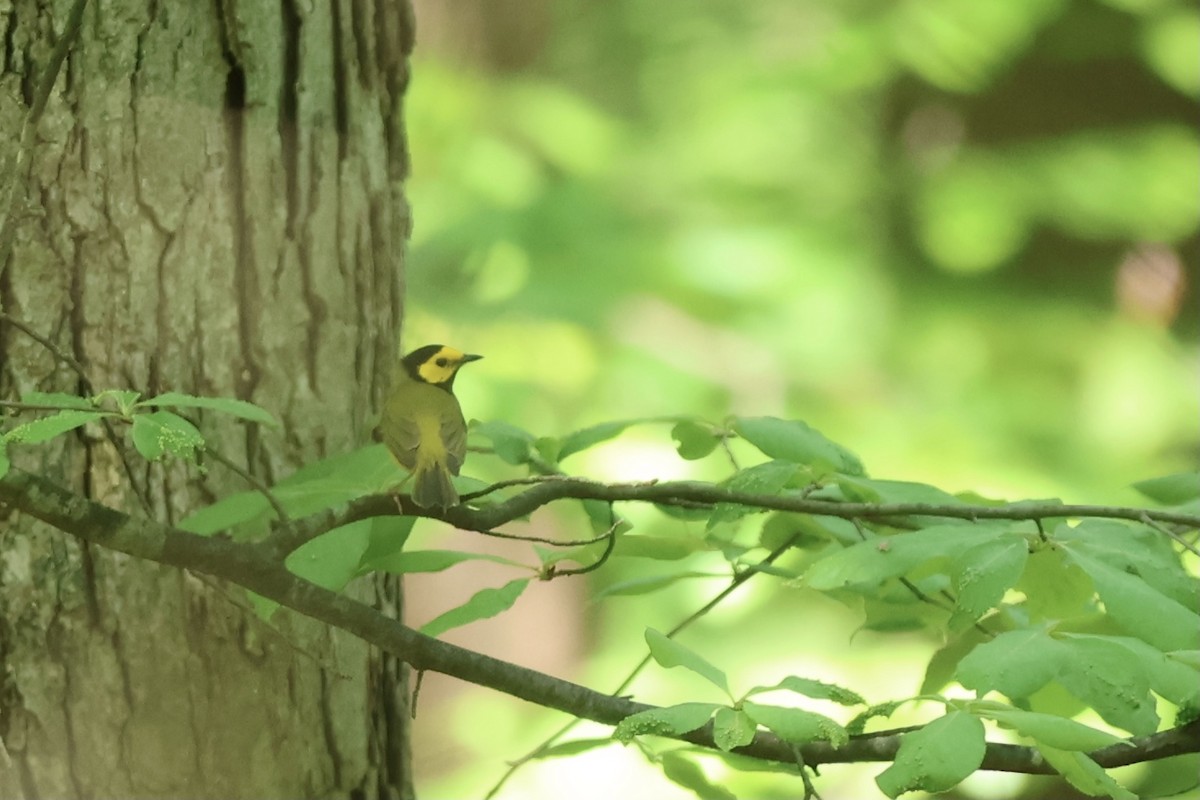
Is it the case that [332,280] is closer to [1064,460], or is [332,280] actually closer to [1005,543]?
[1005,543]

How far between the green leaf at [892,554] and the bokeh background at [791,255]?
1.99 m

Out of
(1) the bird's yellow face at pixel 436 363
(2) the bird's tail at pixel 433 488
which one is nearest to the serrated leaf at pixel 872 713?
(2) the bird's tail at pixel 433 488

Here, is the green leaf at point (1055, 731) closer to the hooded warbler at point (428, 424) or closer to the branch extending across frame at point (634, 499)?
the branch extending across frame at point (634, 499)

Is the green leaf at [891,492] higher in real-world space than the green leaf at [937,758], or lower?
higher

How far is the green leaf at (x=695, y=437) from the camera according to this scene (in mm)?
A: 1100

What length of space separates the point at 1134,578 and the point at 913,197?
297 cm

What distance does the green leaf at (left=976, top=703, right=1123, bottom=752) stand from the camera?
74 cm

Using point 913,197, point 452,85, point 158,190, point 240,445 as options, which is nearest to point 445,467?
point 240,445

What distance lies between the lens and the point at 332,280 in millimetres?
1232

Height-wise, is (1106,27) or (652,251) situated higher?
(1106,27)

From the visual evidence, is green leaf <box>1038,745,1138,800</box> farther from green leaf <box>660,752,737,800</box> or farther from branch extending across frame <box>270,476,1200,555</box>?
green leaf <box>660,752,737,800</box>

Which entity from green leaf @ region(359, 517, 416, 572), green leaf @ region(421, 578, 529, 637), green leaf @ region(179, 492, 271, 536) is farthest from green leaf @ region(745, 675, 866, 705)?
green leaf @ region(179, 492, 271, 536)

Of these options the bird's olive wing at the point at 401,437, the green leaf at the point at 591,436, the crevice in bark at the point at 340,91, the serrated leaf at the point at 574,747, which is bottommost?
the serrated leaf at the point at 574,747

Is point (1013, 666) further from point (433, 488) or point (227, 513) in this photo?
point (227, 513)
